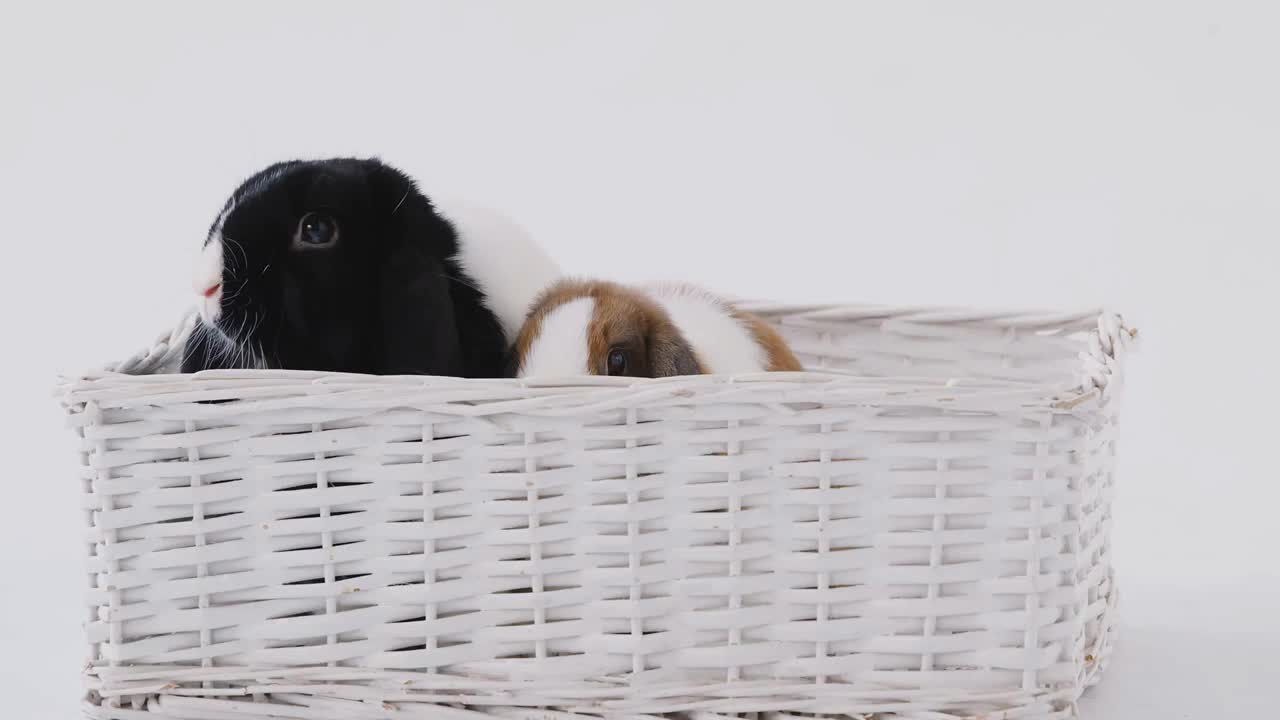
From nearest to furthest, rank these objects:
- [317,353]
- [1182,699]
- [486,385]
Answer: [486,385], [317,353], [1182,699]

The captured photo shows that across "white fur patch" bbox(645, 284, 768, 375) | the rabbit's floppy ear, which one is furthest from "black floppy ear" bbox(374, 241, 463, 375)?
"white fur patch" bbox(645, 284, 768, 375)

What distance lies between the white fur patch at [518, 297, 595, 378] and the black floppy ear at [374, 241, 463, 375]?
0.35 ft

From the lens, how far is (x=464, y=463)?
4.33ft

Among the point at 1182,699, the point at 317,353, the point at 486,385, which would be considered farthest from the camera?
the point at 1182,699

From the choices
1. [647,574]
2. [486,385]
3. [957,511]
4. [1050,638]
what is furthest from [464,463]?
[1050,638]

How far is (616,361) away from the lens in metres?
→ 1.57

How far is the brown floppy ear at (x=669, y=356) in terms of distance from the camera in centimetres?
160

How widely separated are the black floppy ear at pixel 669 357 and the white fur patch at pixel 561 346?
0.33 feet

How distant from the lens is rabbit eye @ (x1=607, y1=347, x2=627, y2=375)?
5.15ft

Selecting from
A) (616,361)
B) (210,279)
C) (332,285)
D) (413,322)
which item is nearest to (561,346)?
(616,361)

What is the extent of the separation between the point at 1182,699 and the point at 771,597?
0.71m

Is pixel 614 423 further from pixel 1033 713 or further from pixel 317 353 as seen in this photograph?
pixel 1033 713

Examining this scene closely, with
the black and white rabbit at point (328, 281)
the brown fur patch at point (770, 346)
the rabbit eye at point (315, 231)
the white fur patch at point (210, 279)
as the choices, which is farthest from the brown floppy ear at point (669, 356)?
the white fur patch at point (210, 279)

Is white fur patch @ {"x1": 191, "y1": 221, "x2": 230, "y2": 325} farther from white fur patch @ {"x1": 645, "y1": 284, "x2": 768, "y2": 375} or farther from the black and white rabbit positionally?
white fur patch @ {"x1": 645, "y1": 284, "x2": 768, "y2": 375}
